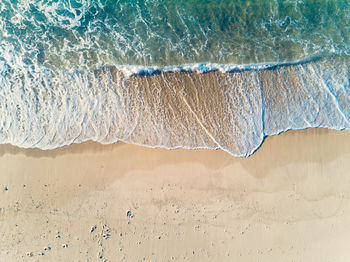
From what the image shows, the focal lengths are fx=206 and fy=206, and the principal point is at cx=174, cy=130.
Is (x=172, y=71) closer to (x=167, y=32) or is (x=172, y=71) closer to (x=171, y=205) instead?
(x=167, y=32)

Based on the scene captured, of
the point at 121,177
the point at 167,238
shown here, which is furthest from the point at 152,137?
the point at 167,238

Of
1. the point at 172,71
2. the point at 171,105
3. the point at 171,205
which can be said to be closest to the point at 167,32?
the point at 172,71

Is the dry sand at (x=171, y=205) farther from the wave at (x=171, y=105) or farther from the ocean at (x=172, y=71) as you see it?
the ocean at (x=172, y=71)

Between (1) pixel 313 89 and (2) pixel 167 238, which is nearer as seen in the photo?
(2) pixel 167 238

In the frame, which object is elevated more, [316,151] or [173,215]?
[316,151]

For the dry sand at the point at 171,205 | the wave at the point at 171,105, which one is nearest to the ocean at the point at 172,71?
the wave at the point at 171,105

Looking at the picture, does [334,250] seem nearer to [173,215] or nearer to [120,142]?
[173,215]
